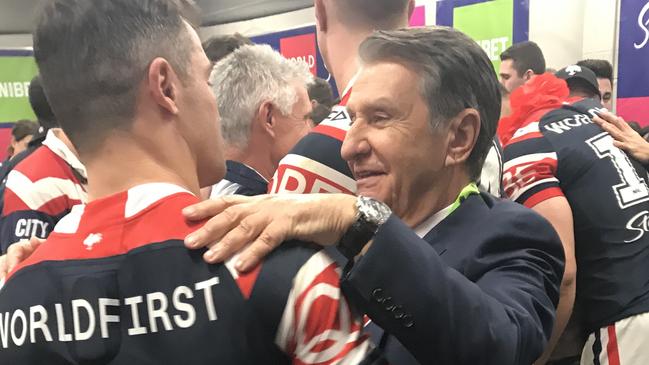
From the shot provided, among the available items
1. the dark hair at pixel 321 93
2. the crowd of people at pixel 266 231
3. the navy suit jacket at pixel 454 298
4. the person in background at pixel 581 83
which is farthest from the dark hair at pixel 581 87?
the navy suit jacket at pixel 454 298

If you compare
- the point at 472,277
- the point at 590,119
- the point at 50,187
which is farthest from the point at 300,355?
the point at 590,119

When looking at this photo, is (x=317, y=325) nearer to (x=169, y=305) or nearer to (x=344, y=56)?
(x=169, y=305)

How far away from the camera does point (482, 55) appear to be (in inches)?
52.5

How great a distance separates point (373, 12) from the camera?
1710mm

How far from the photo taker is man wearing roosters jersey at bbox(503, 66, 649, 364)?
221cm

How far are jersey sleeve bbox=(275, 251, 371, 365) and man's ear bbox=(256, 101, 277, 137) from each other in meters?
1.29

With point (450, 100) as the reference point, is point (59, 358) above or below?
below

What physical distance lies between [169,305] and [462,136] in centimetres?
76

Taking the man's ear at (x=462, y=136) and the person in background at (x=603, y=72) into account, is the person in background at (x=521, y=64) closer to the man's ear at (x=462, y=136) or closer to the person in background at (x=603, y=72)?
the person in background at (x=603, y=72)

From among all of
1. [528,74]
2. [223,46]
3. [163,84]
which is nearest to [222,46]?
[223,46]

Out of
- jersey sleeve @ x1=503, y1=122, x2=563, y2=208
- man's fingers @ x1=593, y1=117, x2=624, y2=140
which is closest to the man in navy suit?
jersey sleeve @ x1=503, y1=122, x2=563, y2=208

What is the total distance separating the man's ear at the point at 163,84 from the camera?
911mm

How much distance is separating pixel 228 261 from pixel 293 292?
0.10 meters

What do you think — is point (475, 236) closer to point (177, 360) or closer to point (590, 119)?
point (177, 360)
